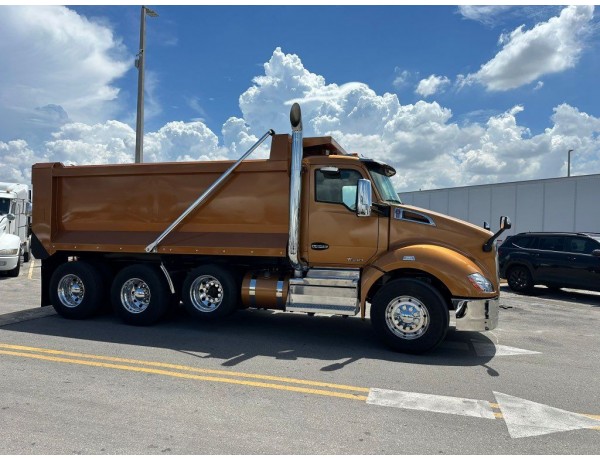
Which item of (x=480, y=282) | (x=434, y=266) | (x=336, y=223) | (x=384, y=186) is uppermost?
(x=384, y=186)

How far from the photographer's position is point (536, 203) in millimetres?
20719

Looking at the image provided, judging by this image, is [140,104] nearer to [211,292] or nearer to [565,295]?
[211,292]

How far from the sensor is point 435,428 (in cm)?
384

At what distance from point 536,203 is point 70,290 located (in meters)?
19.3

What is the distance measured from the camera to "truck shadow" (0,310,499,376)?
595cm

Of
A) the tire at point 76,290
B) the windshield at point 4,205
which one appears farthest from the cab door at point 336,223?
the windshield at point 4,205

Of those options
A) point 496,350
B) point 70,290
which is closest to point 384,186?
point 496,350

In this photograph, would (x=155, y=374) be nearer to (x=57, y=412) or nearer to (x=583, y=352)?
(x=57, y=412)

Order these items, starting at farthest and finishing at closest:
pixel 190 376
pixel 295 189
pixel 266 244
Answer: pixel 266 244 < pixel 295 189 < pixel 190 376

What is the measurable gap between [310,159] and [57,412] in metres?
4.57

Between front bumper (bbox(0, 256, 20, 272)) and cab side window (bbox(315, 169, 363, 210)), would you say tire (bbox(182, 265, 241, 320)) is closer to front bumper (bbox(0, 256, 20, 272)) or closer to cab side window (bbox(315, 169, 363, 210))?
cab side window (bbox(315, 169, 363, 210))

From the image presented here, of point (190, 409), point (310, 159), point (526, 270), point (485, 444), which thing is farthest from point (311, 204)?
point (526, 270)

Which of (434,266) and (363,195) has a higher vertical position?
(363,195)

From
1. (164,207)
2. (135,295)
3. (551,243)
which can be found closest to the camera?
(164,207)
